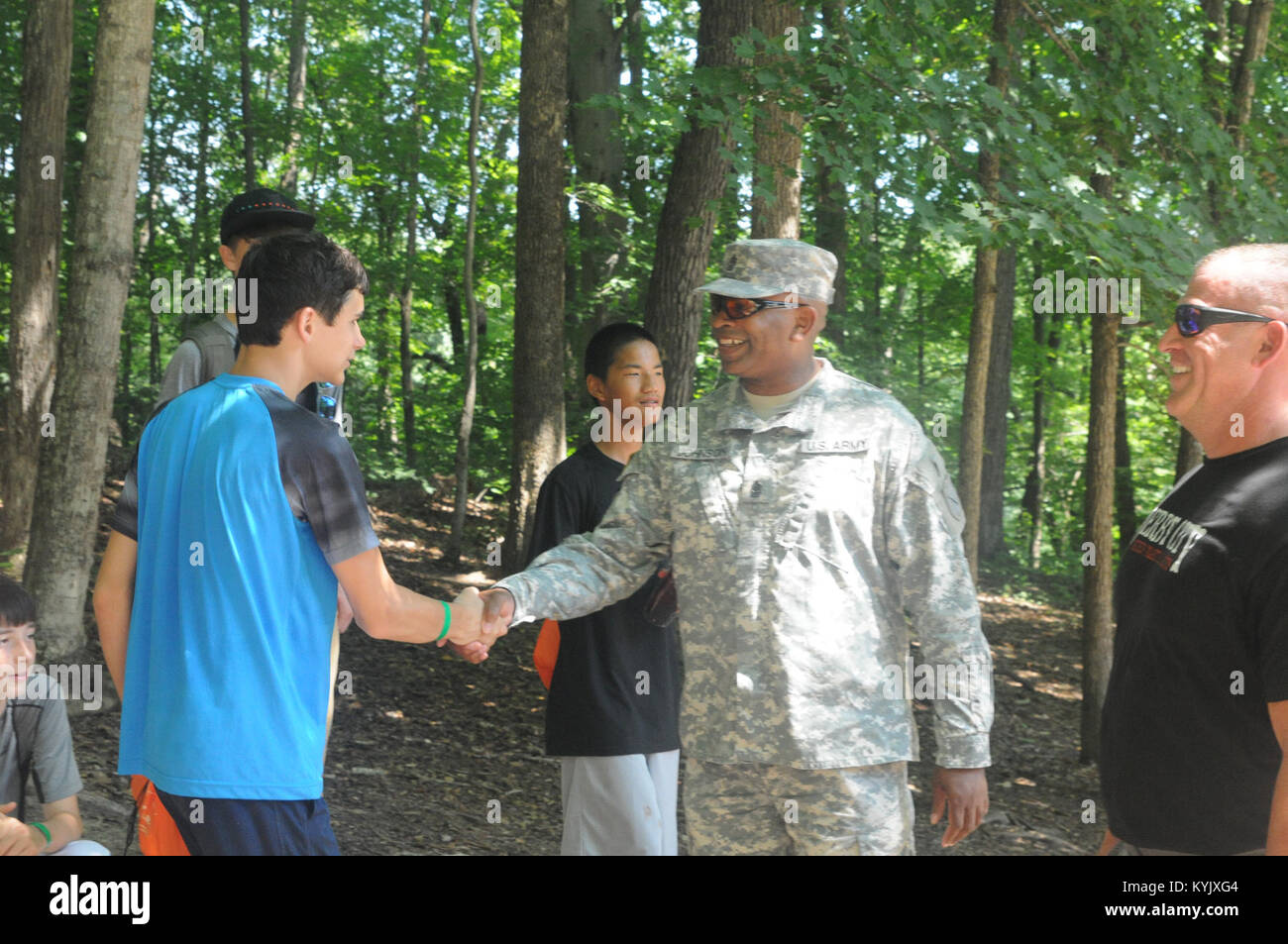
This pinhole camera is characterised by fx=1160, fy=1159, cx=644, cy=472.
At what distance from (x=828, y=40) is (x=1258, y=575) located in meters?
4.80

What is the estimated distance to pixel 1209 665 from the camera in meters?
2.42

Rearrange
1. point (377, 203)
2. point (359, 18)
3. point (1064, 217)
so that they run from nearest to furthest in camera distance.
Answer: point (1064, 217) → point (377, 203) → point (359, 18)

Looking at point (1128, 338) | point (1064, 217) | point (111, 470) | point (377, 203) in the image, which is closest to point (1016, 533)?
point (377, 203)

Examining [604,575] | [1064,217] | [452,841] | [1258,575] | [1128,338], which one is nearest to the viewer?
[1258,575]

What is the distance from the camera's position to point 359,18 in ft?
61.7

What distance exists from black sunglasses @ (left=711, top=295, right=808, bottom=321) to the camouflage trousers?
48.3 inches

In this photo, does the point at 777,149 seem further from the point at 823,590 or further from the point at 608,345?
the point at 823,590

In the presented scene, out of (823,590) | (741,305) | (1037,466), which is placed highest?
(741,305)

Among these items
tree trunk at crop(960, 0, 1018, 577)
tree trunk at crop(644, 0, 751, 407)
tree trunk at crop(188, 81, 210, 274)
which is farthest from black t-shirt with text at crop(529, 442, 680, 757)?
tree trunk at crop(188, 81, 210, 274)

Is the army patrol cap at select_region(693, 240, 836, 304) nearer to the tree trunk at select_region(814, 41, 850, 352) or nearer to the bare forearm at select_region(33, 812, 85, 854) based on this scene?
the bare forearm at select_region(33, 812, 85, 854)

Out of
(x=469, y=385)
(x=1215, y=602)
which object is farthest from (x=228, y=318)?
(x=469, y=385)

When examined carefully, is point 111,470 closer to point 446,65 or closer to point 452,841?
point 446,65

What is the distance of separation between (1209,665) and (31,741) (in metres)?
3.07

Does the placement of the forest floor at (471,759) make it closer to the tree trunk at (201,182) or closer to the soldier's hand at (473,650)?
the soldier's hand at (473,650)
